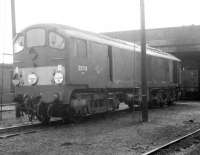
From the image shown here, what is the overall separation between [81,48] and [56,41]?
1023 millimetres

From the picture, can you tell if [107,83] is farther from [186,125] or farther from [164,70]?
[164,70]

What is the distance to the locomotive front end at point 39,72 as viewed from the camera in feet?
38.9

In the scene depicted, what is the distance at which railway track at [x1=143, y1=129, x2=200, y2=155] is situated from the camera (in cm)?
801

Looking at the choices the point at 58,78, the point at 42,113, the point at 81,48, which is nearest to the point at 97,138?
the point at 58,78

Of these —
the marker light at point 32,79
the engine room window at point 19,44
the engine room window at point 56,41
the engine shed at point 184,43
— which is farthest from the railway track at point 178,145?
the engine shed at point 184,43

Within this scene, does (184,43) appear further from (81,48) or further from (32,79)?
(32,79)

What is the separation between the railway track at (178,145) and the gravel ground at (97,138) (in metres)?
0.38

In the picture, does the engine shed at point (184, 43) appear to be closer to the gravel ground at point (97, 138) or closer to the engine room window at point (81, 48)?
the engine room window at point (81, 48)

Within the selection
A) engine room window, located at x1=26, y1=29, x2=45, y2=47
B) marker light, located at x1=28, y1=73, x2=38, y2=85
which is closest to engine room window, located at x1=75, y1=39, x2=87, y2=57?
engine room window, located at x1=26, y1=29, x2=45, y2=47

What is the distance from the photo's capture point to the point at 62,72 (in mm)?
11828

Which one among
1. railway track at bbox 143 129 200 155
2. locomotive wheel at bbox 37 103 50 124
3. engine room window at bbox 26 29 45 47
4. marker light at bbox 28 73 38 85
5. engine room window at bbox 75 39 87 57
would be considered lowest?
railway track at bbox 143 129 200 155

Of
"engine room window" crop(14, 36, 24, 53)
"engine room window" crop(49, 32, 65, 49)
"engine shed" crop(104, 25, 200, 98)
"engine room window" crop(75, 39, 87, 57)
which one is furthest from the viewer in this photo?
"engine shed" crop(104, 25, 200, 98)

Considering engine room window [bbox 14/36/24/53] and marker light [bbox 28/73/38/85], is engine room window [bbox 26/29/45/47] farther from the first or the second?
marker light [bbox 28/73/38/85]

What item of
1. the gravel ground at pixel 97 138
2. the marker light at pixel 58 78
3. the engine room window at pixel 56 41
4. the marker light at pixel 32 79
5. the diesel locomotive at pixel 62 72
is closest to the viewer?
the gravel ground at pixel 97 138
